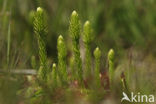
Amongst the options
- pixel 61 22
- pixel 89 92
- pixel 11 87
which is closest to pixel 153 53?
pixel 61 22

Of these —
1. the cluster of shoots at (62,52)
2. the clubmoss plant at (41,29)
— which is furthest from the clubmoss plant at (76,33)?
the clubmoss plant at (41,29)

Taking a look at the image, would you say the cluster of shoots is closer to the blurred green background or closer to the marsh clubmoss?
the marsh clubmoss

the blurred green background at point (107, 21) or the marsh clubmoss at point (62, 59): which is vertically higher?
the blurred green background at point (107, 21)

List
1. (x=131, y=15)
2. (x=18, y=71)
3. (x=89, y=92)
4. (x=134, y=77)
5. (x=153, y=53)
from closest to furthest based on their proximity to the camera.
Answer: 1. (x=89, y=92)
2. (x=134, y=77)
3. (x=18, y=71)
4. (x=153, y=53)
5. (x=131, y=15)

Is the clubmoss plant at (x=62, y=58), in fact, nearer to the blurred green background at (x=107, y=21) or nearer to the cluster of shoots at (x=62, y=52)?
the cluster of shoots at (x=62, y=52)

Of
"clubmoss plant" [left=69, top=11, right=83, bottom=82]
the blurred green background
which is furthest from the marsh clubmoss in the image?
the blurred green background


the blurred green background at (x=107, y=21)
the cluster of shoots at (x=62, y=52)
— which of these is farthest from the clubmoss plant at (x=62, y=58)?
the blurred green background at (x=107, y=21)

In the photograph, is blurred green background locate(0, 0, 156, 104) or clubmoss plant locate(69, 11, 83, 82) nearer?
clubmoss plant locate(69, 11, 83, 82)

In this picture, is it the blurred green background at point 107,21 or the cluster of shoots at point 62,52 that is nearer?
the cluster of shoots at point 62,52

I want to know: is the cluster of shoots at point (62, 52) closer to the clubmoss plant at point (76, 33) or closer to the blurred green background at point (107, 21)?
the clubmoss plant at point (76, 33)

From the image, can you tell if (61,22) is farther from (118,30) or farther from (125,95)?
(125,95)

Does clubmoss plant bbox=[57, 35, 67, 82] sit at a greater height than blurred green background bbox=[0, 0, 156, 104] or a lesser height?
lesser
